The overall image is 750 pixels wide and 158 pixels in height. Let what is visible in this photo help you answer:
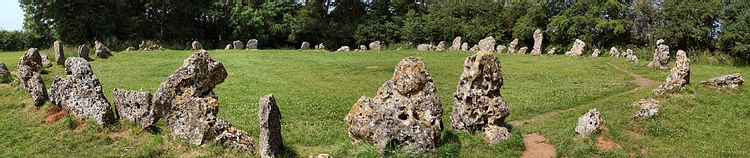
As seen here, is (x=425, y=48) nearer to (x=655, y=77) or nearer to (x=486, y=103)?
(x=655, y=77)

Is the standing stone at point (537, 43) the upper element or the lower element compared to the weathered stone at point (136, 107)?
upper

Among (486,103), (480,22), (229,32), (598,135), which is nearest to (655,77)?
(598,135)

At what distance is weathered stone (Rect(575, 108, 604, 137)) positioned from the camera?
38.4 ft

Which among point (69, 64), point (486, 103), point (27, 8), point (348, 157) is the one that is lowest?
point (348, 157)

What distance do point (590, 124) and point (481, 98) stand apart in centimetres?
274

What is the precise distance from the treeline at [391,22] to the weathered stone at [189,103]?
1272 inches

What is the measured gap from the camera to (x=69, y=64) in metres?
12.7

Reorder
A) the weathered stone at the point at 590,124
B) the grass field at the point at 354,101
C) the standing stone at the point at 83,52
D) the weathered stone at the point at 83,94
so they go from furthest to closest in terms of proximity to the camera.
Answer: the standing stone at the point at 83,52 → the weathered stone at the point at 83,94 → the weathered stone at the point at 590,124 → the grass field at the point at 354,101

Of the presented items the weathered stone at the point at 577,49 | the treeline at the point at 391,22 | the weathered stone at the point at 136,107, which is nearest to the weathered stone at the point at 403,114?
the weathered stone at the point at 136,107

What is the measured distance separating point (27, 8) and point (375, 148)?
40.7 m

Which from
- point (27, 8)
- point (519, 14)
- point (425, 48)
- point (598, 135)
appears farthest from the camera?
point (519, 14)

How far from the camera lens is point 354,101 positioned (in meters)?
17.9

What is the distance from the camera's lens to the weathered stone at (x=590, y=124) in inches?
461

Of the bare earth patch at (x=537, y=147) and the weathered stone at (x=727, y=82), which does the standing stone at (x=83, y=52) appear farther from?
the weathered stone at (x=727, y=82)
